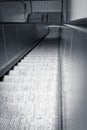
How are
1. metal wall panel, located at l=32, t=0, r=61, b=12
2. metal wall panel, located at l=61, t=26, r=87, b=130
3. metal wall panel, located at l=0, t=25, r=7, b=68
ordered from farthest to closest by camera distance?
1. metal wall panel, located at l=32, t=0, r=61, b=12
2. metal wall panel, located at l=0, t=25, r=7, b=68
3. metal wall panel, located at l=61, t=26, r=87, b=130

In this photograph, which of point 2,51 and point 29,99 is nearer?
point 29,99

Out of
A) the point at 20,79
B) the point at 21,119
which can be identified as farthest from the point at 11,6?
the point at 21,119

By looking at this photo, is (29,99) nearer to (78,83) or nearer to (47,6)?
(78,83)

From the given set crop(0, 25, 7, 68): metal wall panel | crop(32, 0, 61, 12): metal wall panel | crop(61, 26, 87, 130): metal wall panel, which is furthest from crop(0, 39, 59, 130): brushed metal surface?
crop(32, 0, 61, 12): metal wall panel

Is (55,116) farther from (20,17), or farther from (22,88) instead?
(20,17)

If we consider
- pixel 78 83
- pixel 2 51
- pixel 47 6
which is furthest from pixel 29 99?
pixel 47 6

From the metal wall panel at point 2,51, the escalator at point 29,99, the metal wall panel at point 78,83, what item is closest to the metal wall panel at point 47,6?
the escalator at point 29,99

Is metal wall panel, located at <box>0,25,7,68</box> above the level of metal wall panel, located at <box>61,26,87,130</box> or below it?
below

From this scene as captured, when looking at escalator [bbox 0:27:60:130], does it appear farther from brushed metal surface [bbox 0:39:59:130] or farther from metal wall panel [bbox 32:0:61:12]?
metal wall panel [bbox 32:0:61:12]

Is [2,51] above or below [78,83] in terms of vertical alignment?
below

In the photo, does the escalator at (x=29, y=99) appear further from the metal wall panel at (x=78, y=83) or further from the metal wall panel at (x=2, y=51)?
→ the metal wall panel at (x=78, y=83)

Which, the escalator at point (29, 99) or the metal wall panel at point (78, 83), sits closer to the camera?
→ the metal wall panel at point (78, 83)

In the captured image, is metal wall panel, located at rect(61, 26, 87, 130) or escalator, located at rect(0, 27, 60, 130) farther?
escalator, located at rect(0, 27, 60, 130)

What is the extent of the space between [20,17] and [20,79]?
54.4 ft
